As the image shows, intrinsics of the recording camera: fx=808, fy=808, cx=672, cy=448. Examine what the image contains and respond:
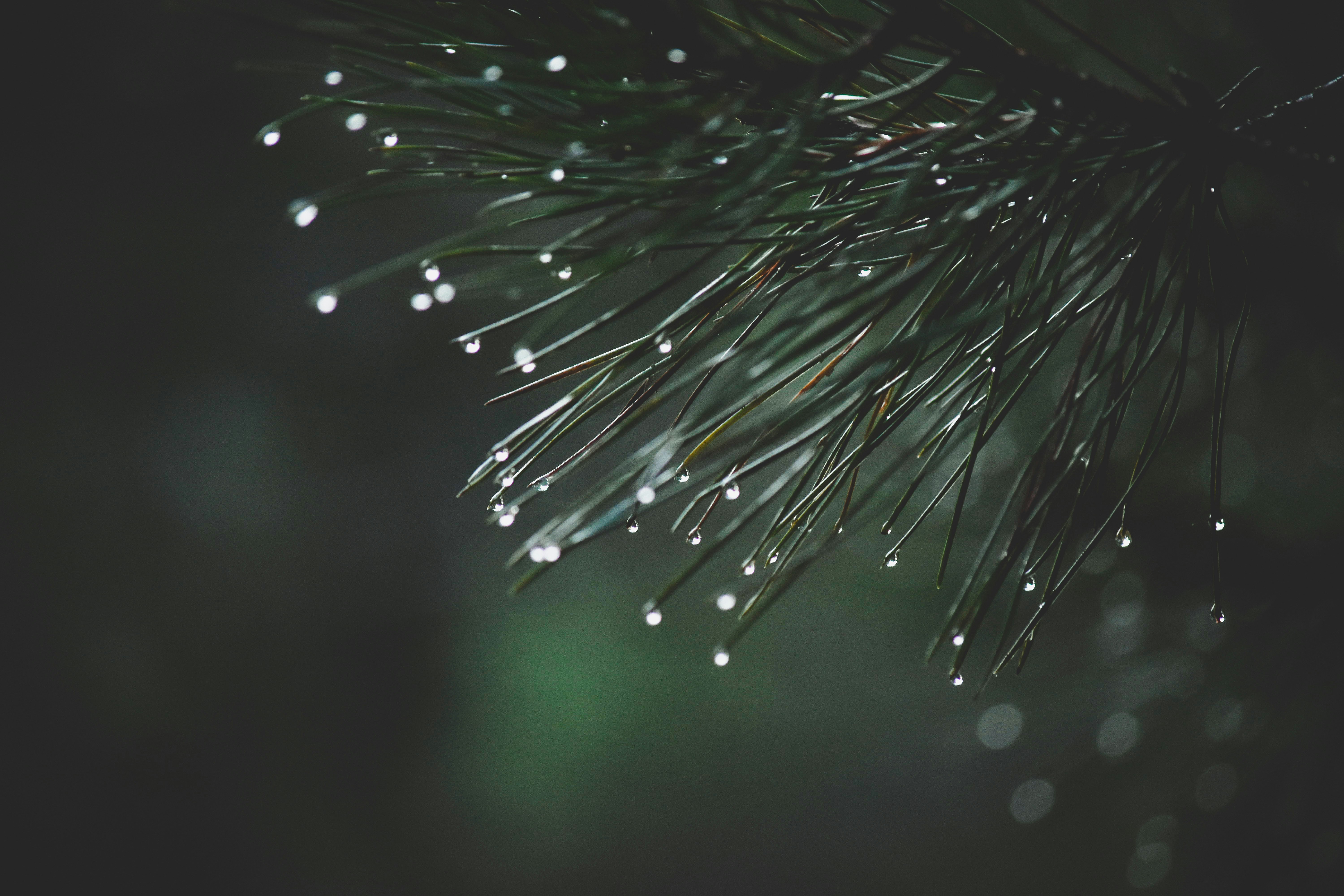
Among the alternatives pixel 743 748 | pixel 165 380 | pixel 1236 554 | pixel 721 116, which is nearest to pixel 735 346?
pixel 721 116

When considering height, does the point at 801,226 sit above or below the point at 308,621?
below

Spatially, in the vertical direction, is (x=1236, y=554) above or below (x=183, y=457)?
below

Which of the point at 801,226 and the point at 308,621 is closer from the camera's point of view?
the point at 801,226

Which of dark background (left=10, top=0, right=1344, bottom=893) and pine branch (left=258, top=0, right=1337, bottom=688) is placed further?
dark background (left=10, top=0, right=1344, bottom=893)

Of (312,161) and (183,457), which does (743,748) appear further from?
(312,161)

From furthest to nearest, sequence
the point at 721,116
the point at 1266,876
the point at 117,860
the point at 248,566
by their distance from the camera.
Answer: the point at 248,566
the point at 117,860
the point at 1266,876
the point at 721,116

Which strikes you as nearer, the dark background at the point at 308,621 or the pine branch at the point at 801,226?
the pine branch at the point at 801,226

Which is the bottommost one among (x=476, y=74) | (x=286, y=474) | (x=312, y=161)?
(x=476, y=74)

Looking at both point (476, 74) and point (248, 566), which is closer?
point (476, 74)
